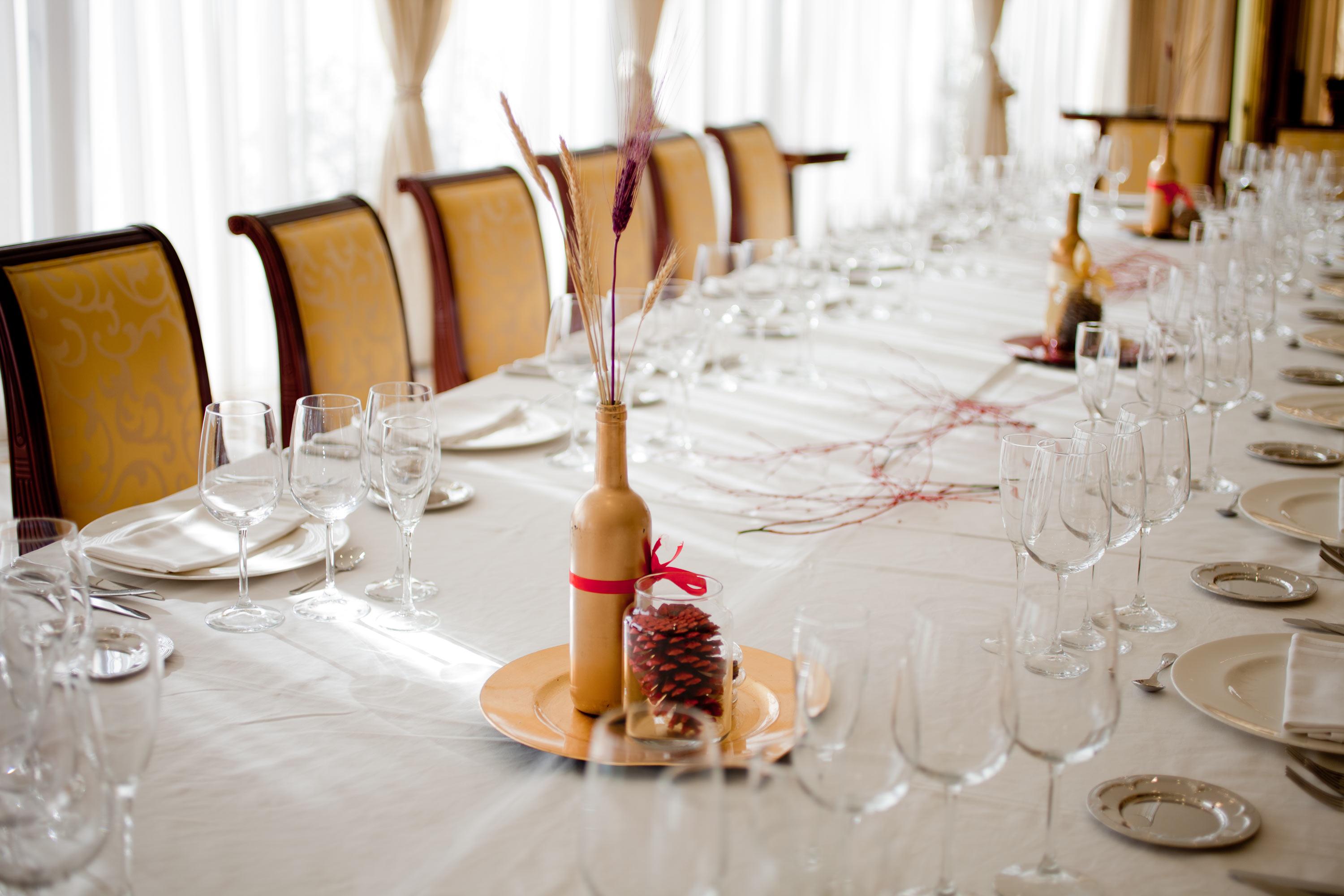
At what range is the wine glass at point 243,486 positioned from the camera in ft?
4.29

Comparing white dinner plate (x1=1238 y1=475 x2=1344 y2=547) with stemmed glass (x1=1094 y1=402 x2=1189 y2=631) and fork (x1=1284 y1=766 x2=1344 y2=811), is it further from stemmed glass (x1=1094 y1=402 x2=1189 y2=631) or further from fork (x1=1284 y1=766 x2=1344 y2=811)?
fork (x1=1284 y1=766 x2=1344 y2=811)

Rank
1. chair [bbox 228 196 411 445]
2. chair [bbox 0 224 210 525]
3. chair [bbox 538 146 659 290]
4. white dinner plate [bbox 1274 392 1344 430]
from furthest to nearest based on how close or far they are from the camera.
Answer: chair [bbox 538 146 659 290] < chair [bbox 228 196 411 445] < white dinner plate [bbox 1274 392 1344 430] < chair [bbox 0 224 210 525]

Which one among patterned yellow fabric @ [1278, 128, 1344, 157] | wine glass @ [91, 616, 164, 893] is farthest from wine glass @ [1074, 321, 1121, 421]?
patterned yellow fabric @ [1278, 128, 1344, 157]

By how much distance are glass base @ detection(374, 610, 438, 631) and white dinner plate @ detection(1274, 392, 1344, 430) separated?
1.50m

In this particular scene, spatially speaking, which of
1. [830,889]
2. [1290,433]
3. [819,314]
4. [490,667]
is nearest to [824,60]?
[819,314]

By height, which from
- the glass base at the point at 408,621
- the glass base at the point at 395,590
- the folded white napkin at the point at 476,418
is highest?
the folded white napkin at the point at 476,418

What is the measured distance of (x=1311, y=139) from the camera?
508cm

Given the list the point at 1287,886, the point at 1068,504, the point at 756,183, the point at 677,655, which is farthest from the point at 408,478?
the point at 756,183

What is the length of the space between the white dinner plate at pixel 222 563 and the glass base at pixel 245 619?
0.07m

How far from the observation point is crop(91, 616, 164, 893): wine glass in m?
0.80

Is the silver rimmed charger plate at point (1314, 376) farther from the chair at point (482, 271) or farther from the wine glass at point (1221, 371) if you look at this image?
the chair at point (482, 271)

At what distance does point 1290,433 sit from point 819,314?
1073 mm

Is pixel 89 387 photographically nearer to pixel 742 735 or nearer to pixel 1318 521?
pixel 742 735

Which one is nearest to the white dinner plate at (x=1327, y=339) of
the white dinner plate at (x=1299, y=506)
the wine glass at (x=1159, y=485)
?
the white dinner plate at (x=1299, y=506)
